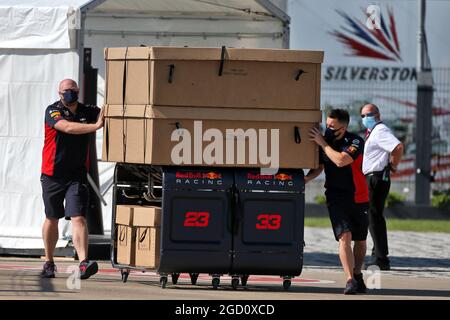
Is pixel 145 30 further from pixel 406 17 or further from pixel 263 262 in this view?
pixel 406 17

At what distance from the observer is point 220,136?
41.4ft

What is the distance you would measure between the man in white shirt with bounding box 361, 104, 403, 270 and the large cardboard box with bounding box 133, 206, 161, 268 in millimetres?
3794

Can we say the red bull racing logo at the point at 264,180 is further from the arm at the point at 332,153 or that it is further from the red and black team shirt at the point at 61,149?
the red and black team shirt at the point at 61,149

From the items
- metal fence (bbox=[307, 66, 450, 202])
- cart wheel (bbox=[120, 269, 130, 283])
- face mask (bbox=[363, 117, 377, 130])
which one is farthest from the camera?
metal fence (bbox=[307, 66, 450, 202])

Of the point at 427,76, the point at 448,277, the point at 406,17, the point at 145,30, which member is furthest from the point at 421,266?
the point at 406,17

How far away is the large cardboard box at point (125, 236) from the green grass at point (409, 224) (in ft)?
38.6

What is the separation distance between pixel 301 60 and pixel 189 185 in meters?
1.48

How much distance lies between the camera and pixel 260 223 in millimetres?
12742

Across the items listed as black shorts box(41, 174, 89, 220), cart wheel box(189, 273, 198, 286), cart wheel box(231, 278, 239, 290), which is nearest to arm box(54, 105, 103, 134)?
black shorts box(41, 174, 89, 220)

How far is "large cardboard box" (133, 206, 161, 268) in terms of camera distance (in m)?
12.8

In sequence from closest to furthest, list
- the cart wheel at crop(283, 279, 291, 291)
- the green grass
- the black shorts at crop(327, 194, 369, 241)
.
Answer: the black shorts at crop(327, 194, 369, 241), the cart wheel at crop(283, 279, 291, 291), the green grass

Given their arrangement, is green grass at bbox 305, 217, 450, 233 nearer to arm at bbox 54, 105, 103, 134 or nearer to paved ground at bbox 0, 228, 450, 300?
paved ground at bbox 0, 228, 450, 300

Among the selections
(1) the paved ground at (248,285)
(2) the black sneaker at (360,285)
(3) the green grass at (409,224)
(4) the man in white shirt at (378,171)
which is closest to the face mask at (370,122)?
(4) the man in white shirt at (378,171)

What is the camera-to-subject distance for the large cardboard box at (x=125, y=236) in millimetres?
13203
